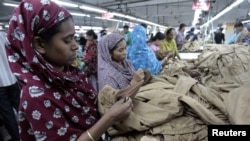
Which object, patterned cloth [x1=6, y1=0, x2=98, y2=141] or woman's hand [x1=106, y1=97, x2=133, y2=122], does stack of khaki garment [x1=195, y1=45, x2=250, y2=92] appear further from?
patterned cloth [x1=6, y1=0, x2=98, y2=141]

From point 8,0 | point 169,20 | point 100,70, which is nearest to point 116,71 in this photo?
point 100,70

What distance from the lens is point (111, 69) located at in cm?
183

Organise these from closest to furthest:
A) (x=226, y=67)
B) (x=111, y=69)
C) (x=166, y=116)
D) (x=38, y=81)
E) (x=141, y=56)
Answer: (x=38, y=81) < (x=166, y=116) < (x=111, y=69) < (x=226, y=67) < (x=141, y=56)

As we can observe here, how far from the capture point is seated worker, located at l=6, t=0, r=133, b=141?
82 cm

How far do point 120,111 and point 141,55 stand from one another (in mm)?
1897

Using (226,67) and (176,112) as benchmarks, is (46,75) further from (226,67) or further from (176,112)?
(226,67)

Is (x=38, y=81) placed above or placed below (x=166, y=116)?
above

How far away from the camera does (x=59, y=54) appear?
0.90 m

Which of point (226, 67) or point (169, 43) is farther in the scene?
point (169, 43)

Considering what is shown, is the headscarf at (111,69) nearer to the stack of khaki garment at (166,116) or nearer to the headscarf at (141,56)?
the stack of khaki garment at (166,116)

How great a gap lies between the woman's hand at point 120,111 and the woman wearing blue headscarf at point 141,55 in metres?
1.75

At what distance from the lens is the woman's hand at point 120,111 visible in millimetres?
899

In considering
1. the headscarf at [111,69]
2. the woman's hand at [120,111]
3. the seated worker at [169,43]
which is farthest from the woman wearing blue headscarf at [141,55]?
the woman's hand at [120,111]

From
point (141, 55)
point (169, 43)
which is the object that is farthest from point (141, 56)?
point (169, 43)
